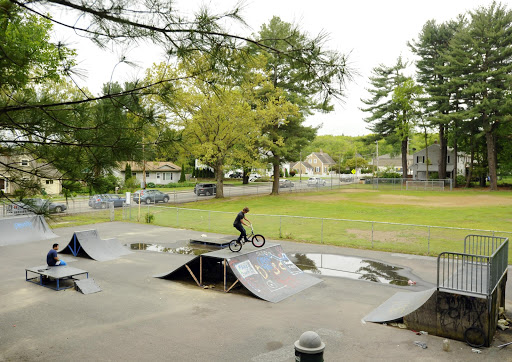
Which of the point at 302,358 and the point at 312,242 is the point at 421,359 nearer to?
Answer: the point at 302,358

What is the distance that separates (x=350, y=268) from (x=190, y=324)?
26.1 feet

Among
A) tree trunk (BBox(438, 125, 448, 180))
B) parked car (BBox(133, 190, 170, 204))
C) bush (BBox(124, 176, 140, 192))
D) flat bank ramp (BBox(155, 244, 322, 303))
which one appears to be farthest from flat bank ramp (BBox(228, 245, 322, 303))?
tree trunk (BBox(438, 125, 448, 180))

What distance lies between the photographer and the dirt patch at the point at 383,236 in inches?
811

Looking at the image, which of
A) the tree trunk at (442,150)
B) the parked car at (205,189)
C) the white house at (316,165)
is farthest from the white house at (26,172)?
the white house at (316,165)

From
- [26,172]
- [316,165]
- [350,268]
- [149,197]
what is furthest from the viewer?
[316,165]

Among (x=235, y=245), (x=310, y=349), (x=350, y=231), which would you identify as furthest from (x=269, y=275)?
(x=350, y=231)

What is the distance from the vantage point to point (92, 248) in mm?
17062

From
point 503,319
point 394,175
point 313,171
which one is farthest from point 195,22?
point 313,171

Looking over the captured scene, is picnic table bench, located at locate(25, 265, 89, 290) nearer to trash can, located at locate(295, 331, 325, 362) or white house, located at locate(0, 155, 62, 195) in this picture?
white house, located at locate(0, 155, 62, 195)

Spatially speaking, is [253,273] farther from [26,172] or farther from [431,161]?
[431,161]

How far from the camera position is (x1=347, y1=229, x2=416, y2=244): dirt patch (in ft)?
67.6

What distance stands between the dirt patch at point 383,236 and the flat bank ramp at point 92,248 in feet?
42.2

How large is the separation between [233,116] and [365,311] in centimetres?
3002

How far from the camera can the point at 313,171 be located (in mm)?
137000
